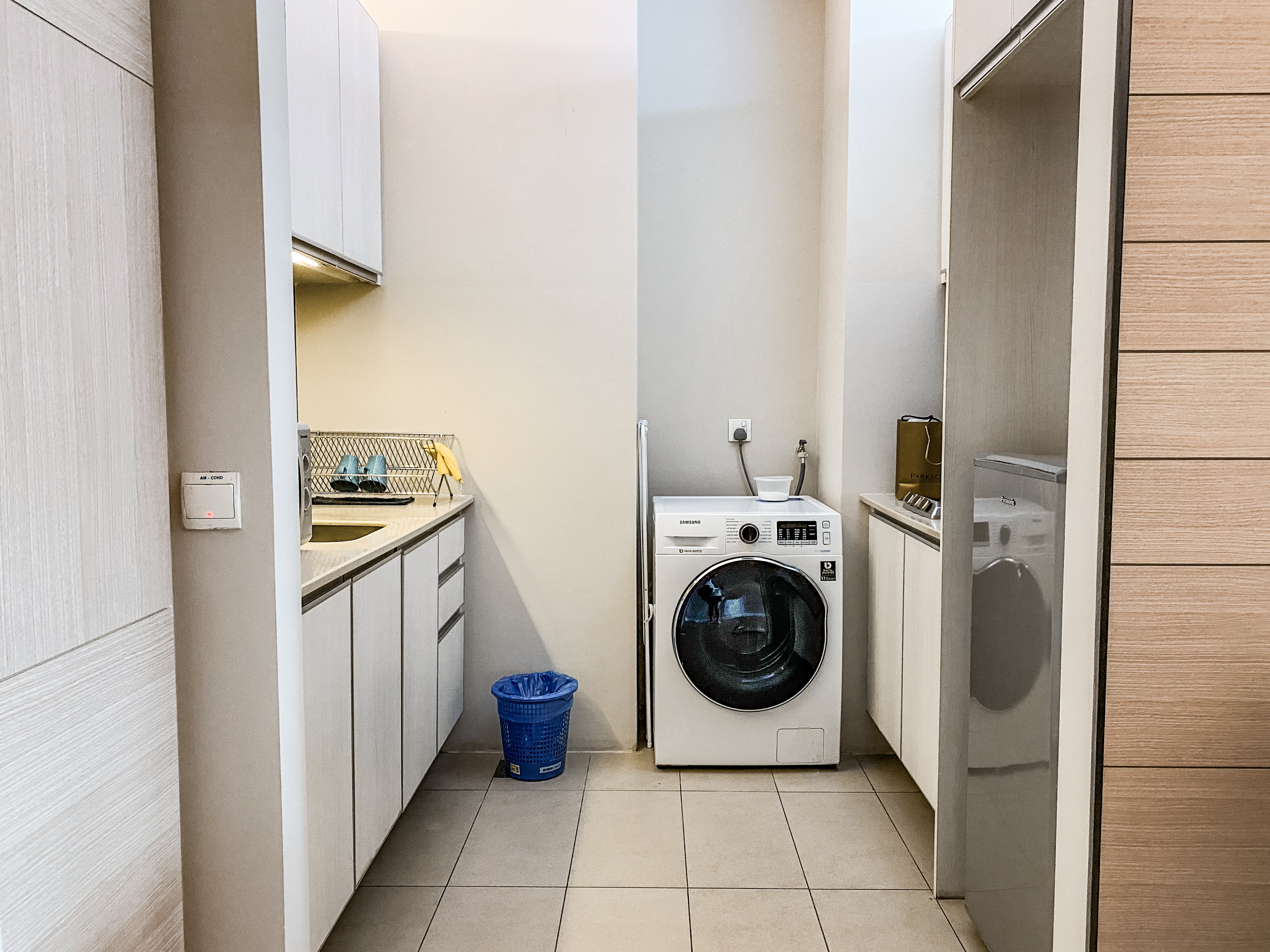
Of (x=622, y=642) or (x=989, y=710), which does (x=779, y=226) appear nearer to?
(x=622, y=642)

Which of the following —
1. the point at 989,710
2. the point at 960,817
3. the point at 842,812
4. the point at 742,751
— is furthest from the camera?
the point at 742,751

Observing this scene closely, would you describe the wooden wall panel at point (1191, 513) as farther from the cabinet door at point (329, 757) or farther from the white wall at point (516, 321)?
the white wall at point (516, 321)

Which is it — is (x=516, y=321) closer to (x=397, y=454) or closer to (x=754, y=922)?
(x=397, y=454)

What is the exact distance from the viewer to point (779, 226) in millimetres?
3383

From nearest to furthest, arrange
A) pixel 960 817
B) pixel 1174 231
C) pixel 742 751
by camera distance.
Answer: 1. pixel 1174 231
2. pixel 960 817
3. pixel 742 751

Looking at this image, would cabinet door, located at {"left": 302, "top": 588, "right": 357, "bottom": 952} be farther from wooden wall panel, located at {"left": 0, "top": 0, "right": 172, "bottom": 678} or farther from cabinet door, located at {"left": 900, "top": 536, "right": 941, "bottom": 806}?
cabinet door, located at {"left": 900, "top": 536, "right": 941, "bottom": 806}

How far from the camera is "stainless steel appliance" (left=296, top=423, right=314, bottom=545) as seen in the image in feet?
6.14

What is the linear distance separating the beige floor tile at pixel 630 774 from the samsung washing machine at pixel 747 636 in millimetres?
63

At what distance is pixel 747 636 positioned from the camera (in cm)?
287

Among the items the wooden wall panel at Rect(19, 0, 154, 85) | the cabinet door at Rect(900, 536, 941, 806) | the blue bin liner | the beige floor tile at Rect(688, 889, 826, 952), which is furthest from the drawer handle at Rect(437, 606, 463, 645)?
the wooden wall panel at Rect(19, 0, 154, 85)

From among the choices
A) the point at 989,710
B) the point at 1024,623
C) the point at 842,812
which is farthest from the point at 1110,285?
the point at 842,812

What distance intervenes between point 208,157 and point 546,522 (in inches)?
72.3

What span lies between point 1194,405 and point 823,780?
74.8 inches

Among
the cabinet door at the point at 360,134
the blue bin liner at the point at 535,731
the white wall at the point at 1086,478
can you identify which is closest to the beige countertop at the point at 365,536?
the blue bin liner at the point at 535,731
